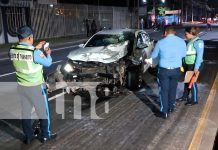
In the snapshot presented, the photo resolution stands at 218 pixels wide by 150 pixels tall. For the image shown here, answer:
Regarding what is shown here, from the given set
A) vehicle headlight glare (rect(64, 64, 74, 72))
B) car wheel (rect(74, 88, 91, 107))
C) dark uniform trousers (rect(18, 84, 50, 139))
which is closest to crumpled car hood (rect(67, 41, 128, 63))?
vehicle headlight glare (rect(64, 64, 74, 72))

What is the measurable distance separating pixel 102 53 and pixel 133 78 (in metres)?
1.08

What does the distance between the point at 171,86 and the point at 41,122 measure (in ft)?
8.90

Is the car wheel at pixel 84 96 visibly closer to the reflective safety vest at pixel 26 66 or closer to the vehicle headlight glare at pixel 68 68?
the vehicle headlight glare at pixel 68 68

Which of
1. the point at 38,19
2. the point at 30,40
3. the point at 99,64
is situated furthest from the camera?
the point at 38,19

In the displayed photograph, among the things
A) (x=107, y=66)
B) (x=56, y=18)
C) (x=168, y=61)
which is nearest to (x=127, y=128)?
(x=168, y=61)

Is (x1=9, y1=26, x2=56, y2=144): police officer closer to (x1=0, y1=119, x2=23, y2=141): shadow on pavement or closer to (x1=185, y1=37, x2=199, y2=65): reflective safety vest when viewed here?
(x1=0, y1=119, x2=23, y2=141): shadow on pavement

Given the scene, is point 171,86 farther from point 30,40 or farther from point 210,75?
point 210,75

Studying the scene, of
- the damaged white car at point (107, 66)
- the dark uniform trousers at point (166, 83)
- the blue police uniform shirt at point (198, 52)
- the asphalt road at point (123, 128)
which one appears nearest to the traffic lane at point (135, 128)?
the asphalt road at point (123, 128)

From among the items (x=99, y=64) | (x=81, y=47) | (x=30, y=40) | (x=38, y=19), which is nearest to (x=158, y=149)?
(x=30, y=40)

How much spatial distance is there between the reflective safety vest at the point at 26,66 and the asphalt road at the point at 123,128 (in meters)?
1.06

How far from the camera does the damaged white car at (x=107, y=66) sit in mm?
8961

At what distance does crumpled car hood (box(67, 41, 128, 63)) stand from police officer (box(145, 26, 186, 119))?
233 cm

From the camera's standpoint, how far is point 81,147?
5.68 meters

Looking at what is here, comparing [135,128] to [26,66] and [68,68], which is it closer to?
[26,66]
